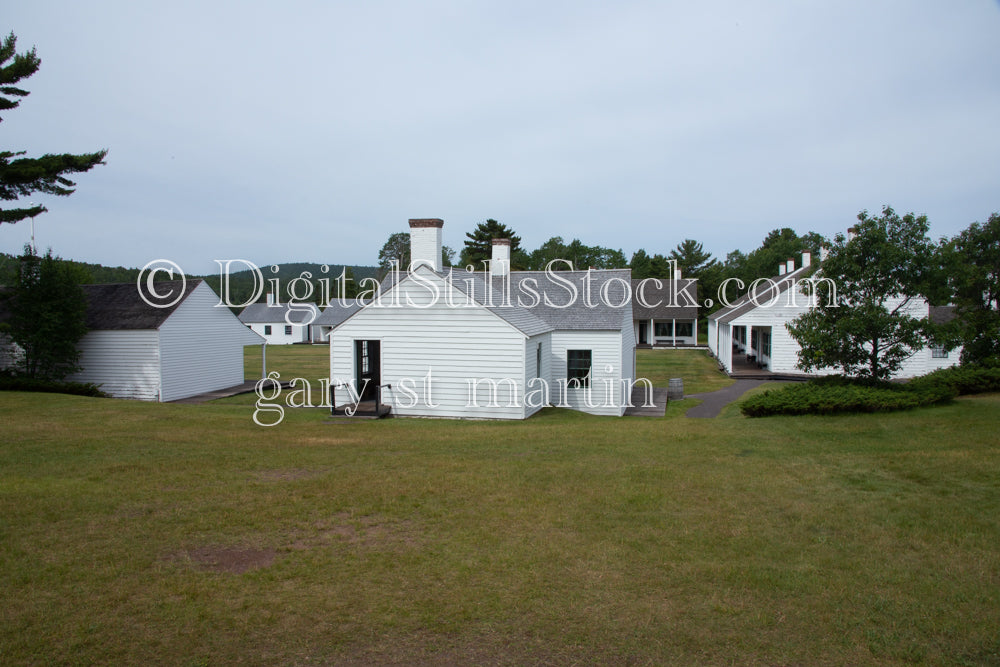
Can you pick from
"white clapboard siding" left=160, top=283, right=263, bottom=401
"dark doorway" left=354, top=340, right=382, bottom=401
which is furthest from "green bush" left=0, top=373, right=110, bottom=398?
"dark doorway" left=354, top=340, right=382, bottom=401

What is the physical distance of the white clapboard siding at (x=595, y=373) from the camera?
2112 centimetres

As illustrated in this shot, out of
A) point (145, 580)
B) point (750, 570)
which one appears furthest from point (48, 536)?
point (750, 570)

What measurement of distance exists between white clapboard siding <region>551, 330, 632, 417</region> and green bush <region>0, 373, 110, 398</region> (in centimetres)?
1644

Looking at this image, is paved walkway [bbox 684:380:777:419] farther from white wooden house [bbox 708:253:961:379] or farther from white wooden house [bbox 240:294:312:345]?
white wooden house [bbox 240:294:312:345]

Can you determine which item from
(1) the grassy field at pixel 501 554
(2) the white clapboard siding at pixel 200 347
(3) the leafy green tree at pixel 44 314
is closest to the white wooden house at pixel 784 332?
(1) the grassy field at pixel 501 554

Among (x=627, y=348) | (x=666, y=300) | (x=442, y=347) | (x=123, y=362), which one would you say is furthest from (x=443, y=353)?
(x=666, y=300)

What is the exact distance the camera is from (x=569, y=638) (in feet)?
16.6

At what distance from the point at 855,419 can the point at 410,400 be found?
11.6 meters

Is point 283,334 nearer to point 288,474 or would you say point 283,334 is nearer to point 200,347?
point 200,347

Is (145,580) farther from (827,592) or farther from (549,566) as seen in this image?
(827,592)

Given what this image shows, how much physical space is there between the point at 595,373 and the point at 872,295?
8.41m

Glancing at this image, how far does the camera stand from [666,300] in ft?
185

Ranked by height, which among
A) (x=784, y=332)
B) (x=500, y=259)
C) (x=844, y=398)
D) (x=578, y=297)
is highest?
(x=500, y=259)

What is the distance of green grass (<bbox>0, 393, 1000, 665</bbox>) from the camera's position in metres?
4.96
